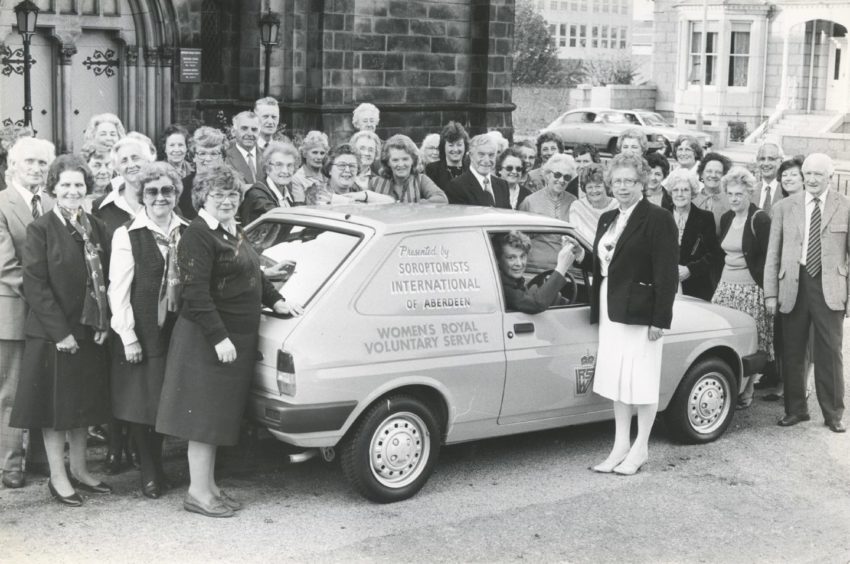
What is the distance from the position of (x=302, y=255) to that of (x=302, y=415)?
1.09m

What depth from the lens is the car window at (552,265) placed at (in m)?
8.08

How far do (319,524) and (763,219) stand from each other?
15.6 ft

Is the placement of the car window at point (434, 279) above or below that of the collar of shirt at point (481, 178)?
below

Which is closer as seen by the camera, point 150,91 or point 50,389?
point 50,389

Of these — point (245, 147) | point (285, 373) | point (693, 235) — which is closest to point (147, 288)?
point (285, 373)

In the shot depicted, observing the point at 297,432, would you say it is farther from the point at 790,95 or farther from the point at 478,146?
the point at 790,95

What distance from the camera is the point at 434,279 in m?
7.30

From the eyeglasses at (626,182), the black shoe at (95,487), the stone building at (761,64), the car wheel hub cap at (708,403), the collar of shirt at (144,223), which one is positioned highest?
the stone building at (761,64)

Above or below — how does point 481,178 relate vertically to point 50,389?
above

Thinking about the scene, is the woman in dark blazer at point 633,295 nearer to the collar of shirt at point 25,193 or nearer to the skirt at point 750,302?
the skirt at point 750,302

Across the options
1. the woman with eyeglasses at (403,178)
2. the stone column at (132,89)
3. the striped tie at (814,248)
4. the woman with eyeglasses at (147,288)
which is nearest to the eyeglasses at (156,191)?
the woman with eyeglasses at (147,288)

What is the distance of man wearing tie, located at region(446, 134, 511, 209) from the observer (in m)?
10.3

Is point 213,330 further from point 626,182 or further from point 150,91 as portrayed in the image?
point 150,91

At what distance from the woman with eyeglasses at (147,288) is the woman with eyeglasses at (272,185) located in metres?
1.80
